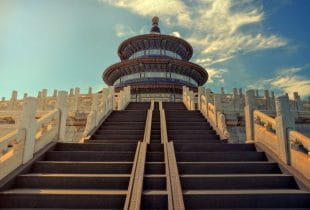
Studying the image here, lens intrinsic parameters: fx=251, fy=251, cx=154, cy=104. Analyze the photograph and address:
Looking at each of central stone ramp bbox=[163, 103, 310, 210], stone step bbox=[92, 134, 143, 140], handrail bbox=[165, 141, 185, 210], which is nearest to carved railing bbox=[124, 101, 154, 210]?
handrail bbox=[165, 141, 185, 210]

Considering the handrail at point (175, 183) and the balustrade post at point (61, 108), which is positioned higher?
the balustrade post at point (61, 108)

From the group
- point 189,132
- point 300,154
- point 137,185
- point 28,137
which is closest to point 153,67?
point 189,132

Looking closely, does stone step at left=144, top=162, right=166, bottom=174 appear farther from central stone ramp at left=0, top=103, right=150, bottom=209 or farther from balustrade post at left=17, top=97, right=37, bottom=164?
balustrade post at left=17, top=97, right=37, bottom=164

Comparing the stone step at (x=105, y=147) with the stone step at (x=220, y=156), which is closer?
the stone step at (x=220, y=156)

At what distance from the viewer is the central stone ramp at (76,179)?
185 inches

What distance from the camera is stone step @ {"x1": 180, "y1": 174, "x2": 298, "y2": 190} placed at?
531 centimetres

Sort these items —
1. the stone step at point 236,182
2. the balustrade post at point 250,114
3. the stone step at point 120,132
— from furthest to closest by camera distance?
the stone step at point 120,132 < the balustrade post at point 250,114 < the stone step at point 236,182

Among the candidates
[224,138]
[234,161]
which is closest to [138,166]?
[234,161]

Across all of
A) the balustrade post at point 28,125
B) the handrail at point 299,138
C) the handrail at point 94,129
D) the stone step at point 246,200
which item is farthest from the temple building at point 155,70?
the stone step at point 246,200

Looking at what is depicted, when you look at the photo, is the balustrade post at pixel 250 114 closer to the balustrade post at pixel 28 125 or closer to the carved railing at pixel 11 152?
the balustrade post at pixel 28 125

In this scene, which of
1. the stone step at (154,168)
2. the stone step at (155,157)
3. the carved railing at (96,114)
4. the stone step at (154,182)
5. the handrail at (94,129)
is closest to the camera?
A: the stone step at (154,182)

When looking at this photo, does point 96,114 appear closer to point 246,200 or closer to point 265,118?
point 265,118

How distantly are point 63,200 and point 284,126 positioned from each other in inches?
210

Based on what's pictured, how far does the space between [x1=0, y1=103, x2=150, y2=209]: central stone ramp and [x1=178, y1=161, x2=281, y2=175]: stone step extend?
1.42 meters
